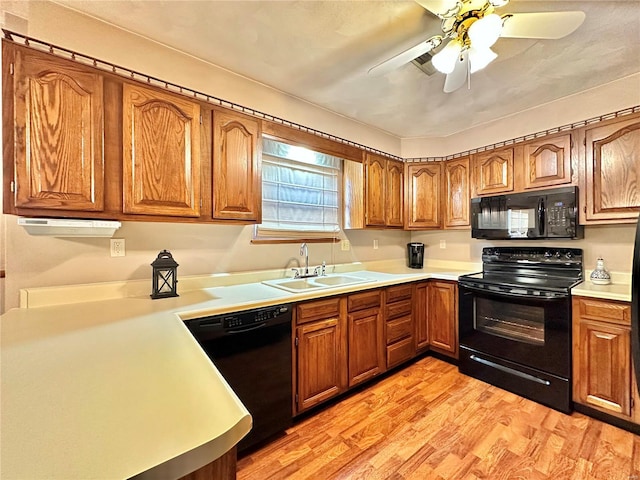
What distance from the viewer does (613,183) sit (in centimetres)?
205

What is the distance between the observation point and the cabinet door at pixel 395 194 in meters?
2.97

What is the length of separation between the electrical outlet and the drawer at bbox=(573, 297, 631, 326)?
308 cm

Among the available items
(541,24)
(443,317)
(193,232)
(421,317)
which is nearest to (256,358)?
(193,232)

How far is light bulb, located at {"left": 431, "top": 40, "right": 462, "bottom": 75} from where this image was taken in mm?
1441

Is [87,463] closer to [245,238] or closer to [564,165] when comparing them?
[245,238]

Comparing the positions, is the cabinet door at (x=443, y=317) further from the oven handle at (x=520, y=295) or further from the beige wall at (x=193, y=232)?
the beige wall at (x=193, y=232)

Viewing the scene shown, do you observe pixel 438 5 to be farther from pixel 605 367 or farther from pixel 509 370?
pixel 509 370

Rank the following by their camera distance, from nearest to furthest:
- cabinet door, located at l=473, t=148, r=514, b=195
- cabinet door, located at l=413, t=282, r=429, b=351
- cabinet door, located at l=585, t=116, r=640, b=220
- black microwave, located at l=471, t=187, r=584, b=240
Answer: cabinet door, located at l=585, t=116, r=640, b=220 < black microwave, located at l=471, t=187, r=584, b=240 < cabinet door, located at l=473, t=148, r=514, b=195 < cabinet door, located at l=413, t=282, r=429, b=351

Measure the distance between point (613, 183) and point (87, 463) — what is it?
10.2 feet

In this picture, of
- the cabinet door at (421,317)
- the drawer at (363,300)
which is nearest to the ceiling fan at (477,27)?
the drawer at (363,300)

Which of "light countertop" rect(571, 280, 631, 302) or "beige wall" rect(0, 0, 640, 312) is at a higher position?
"beige wall" rect(0, 0, 640, 312)

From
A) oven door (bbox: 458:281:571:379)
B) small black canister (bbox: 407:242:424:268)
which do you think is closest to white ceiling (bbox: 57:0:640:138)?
small black canister (bbox: 407:242:424:268)

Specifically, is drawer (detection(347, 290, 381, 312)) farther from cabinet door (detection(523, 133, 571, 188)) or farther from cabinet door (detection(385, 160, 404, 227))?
cabinet door (detection(523, 133, 571, 188))

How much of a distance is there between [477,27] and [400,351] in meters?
2.37
